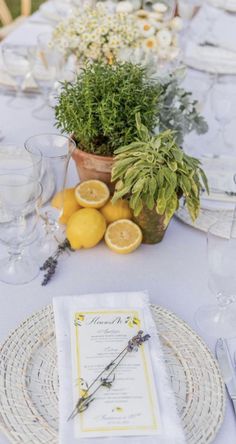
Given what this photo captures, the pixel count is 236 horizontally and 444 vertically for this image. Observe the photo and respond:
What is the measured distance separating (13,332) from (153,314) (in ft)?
0.67

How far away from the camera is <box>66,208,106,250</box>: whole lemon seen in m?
0.95

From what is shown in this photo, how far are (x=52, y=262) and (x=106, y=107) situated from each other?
28 centimetres

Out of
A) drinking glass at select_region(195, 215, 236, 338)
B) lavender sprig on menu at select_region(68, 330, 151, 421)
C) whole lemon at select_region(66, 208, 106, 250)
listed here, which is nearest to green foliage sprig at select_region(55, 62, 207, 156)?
whole lemon at select_region(66, 208, 106, 250)

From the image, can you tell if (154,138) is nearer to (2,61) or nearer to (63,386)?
(63,386)

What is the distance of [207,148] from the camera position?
131 centimetres

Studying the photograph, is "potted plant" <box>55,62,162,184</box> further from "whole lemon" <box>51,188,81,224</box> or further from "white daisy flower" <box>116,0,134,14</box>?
"white daisy flower" <box>116,0,134,14</box>

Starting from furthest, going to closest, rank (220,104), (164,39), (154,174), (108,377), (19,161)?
1. (164,39)
2. (220,104)
3. (19,161)
4. (154,174)
5. (108,377)

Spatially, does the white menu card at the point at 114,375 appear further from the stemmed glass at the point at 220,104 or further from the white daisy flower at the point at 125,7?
the white daisy flower at the point at 125,7

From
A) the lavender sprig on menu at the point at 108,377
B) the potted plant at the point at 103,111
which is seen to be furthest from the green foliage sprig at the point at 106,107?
the lavender sprig on menu at the point at 108,377

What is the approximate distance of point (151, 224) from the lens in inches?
38.4

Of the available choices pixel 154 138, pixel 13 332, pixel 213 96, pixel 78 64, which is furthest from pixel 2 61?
pixel 13 332

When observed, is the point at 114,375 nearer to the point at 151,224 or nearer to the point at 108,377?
the point at 108,377

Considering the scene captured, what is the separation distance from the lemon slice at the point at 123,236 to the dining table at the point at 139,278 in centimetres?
2

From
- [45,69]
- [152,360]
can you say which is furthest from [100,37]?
[152,360]
